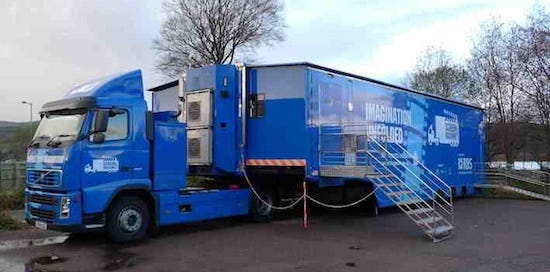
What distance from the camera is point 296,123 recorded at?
13.9 m

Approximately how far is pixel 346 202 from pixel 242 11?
106 feet

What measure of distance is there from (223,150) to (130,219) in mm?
3361

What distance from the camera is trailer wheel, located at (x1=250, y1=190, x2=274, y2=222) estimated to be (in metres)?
14.7

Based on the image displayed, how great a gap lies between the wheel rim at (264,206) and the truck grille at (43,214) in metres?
5.37

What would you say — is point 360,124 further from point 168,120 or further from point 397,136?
point 168,120

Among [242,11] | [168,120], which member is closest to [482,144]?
[168,120]

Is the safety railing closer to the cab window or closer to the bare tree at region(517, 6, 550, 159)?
the bare tree at region(517, 6, 550, 159)

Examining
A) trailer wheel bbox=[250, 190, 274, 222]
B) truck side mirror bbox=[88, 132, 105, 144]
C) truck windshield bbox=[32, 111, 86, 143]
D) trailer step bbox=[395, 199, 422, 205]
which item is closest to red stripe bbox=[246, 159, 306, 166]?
trailer wheel bbox=[250, 190, 274, 222]

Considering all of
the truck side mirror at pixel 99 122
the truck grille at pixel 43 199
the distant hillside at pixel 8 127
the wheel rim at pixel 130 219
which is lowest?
the wheel rim at pixel 130 219

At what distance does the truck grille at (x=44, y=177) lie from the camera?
10.8m

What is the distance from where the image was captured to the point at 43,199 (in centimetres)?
1108

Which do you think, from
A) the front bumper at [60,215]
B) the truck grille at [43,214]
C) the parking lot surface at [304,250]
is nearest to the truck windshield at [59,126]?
the front bumper at [60,215]

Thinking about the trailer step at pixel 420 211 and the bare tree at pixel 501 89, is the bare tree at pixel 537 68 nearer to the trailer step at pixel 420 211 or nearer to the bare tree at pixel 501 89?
the bare tree at pixel 501 89

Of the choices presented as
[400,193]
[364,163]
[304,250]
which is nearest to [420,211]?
[400,193]
